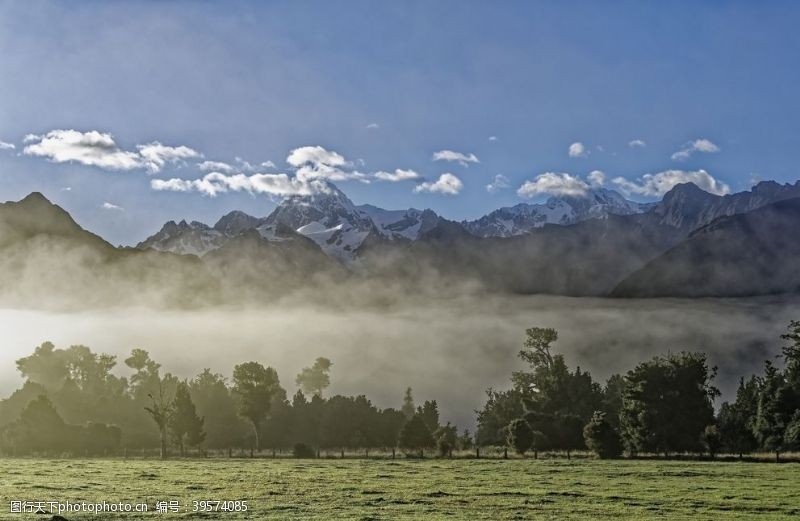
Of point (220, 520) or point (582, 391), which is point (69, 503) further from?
point (582, 391)

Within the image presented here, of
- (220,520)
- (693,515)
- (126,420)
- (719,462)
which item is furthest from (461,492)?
(126,420)

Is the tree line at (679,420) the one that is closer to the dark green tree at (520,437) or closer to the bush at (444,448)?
the dark green tree at (520,437)

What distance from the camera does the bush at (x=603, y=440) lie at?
359 feet

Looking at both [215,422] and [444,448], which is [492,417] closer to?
[444,448]

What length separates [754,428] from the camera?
110500 millimetres

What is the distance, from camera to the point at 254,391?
154 meters

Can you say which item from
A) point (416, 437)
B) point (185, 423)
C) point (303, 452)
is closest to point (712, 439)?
point (416, 437)

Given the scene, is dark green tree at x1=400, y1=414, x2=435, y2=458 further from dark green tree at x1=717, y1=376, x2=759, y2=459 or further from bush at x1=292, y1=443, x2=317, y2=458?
dark green tree at x1=717, y1=376, x2=759, y2=459

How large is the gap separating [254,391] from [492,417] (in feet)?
163

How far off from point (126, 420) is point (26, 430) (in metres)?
42.8

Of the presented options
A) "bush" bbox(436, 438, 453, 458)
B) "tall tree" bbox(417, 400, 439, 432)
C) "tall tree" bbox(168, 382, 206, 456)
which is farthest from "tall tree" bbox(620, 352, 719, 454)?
"tall tree" bbox(168, 382, 206, 456)

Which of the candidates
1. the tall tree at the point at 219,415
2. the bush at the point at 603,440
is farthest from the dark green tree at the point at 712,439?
the tall tree at the point at 219,415

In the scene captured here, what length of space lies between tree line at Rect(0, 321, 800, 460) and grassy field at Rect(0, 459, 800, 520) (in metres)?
29.5

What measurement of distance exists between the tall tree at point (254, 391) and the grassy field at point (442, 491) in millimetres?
69627
